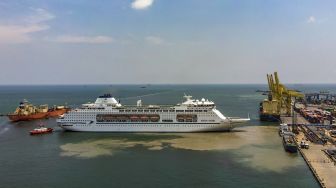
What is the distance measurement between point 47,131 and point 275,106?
5498 centimetres

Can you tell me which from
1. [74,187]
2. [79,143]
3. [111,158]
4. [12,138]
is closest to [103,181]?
[74,187]

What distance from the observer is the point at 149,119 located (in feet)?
221

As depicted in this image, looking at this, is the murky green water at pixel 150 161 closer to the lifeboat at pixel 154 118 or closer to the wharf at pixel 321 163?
the wharf at pixel 321 163

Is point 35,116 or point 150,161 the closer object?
point 150,161

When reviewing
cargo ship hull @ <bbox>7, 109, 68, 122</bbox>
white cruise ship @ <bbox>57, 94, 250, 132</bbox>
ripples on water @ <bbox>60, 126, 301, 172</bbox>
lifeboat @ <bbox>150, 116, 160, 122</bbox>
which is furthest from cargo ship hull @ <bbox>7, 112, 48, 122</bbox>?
lifeboat @ <bbox>150, 116, 160, 122</bbox>

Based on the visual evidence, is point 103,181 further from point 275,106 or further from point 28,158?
point 275,106

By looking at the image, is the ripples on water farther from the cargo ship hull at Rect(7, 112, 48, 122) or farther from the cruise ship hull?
the cargo ship hull at Rect(7, 112, 48, 122)

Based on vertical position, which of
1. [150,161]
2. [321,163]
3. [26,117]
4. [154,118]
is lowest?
[150,161]

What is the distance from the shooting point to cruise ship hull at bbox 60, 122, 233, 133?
217ft

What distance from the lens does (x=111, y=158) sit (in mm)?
46906

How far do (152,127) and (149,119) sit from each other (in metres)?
1.71

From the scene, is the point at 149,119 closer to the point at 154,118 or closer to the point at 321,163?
the point at 154,118

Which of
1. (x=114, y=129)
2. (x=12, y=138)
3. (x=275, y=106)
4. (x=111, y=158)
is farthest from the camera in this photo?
(x=275, y=106)

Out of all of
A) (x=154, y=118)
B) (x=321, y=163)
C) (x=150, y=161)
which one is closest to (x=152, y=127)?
(x=154, y=118)
